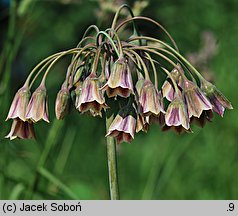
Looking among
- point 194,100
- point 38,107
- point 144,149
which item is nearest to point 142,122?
point 194,100

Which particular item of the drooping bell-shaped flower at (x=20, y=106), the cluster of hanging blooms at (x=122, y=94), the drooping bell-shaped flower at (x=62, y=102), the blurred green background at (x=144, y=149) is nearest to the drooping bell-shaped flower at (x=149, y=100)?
the cluster of hanging blooms at (x=122, y=94)

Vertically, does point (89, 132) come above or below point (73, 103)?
above

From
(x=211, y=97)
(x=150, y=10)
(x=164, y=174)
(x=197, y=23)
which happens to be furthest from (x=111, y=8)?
(x=150, y=10)

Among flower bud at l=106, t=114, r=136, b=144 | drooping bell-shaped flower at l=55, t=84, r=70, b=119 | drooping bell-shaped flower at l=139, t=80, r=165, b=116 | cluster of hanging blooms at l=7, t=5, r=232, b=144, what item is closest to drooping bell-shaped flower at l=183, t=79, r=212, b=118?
A: cluster of hanging blooms at l=7, t=5, r=232, b=144

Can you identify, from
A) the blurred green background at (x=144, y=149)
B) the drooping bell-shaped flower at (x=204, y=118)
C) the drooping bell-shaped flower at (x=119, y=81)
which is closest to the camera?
the drooping bell-shaped flower at (x=119, y=81)

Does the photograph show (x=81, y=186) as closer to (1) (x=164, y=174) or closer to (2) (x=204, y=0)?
(1) (x=164, y=174)

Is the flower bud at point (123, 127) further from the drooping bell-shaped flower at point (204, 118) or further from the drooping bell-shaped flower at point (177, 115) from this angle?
the drooping bell-shaped flower at point (204, 118)

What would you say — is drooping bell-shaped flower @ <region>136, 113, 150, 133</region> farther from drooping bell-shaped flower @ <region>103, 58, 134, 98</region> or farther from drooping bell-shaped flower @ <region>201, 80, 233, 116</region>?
drooping bell-shaped flower @ <region>201, 80, 233, 116</region>
